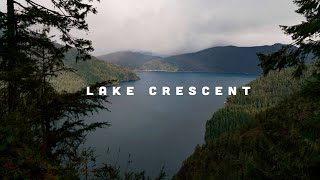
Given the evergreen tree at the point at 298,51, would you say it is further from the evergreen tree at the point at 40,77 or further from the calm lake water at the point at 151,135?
the calm lake water at the point at 151,135

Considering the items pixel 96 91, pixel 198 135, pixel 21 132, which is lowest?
pixel 198 135

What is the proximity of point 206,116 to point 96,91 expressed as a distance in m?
146

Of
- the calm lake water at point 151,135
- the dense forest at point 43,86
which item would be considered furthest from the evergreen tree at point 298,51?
the calm lake water at point 151,135

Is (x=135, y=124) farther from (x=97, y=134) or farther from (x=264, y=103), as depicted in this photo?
(x=264, y=103)

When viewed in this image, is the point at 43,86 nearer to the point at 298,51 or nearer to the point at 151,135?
the point at 298,51

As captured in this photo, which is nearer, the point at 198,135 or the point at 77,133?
the point at 77,133

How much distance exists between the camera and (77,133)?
1042cm

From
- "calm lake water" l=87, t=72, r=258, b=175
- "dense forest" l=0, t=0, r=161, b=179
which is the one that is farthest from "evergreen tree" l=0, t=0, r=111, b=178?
"calm lake water" l=87, t=72, r=258, b=175

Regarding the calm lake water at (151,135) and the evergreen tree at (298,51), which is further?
the calm lake water at (151,135)

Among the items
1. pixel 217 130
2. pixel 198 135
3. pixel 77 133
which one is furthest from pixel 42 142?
pixel 217 130

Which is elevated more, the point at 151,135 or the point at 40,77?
the point at 40,77

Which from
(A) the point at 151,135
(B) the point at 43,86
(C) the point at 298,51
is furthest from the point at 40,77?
(A) the point at 151,135

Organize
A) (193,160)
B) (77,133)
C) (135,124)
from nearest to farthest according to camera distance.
→ (77,133) → (193,160) → (135,124)

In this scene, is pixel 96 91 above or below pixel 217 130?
above
